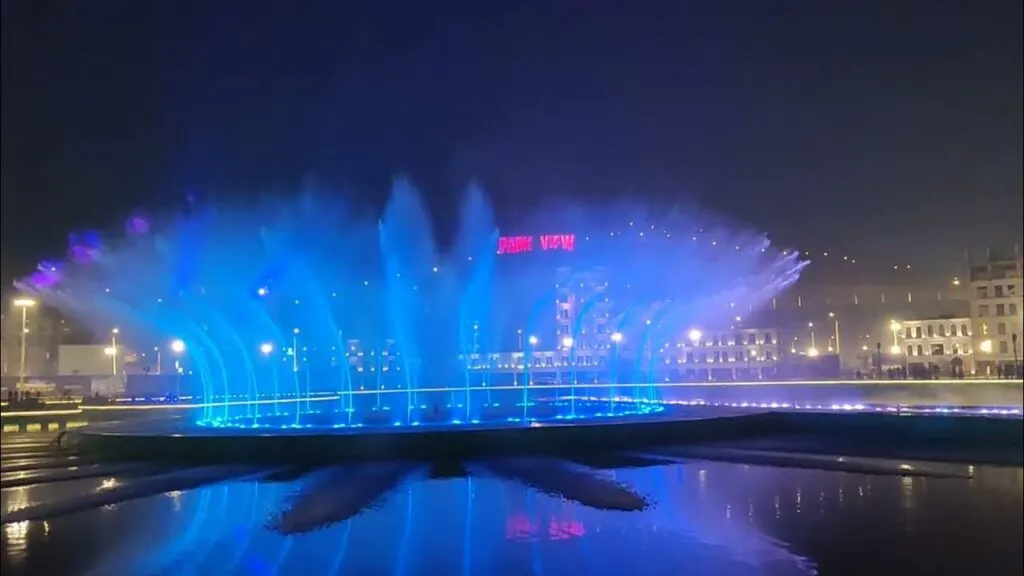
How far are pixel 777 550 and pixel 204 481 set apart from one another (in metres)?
9.20

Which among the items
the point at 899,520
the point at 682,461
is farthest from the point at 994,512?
the point at 682,461

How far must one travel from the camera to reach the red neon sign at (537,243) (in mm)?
81938

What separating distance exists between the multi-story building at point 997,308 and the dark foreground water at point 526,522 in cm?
5756

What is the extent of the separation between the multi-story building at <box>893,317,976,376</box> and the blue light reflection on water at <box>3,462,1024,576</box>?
190 ft

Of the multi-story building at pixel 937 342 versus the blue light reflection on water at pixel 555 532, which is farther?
the multi-story building at pixel 937 342

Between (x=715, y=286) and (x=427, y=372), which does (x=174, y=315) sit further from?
(x=715, y=286)

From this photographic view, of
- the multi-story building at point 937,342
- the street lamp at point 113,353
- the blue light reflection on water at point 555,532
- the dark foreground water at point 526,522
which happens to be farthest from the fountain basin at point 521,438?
the multi-story building at point 937,342

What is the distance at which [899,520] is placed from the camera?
31.0 ft

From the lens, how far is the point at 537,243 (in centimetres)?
8331

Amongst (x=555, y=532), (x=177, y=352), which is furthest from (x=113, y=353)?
(x=555, y=532)

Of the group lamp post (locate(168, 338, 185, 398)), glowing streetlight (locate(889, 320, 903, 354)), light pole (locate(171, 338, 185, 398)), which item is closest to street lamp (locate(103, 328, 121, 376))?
lamp post (locate(168, 338, 185, 398))

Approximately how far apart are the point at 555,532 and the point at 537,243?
74764 mm

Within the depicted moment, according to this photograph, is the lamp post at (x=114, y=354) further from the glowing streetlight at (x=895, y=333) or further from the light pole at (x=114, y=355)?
the glowing streetlight at (x=895, y=333)

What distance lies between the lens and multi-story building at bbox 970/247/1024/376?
205ft
